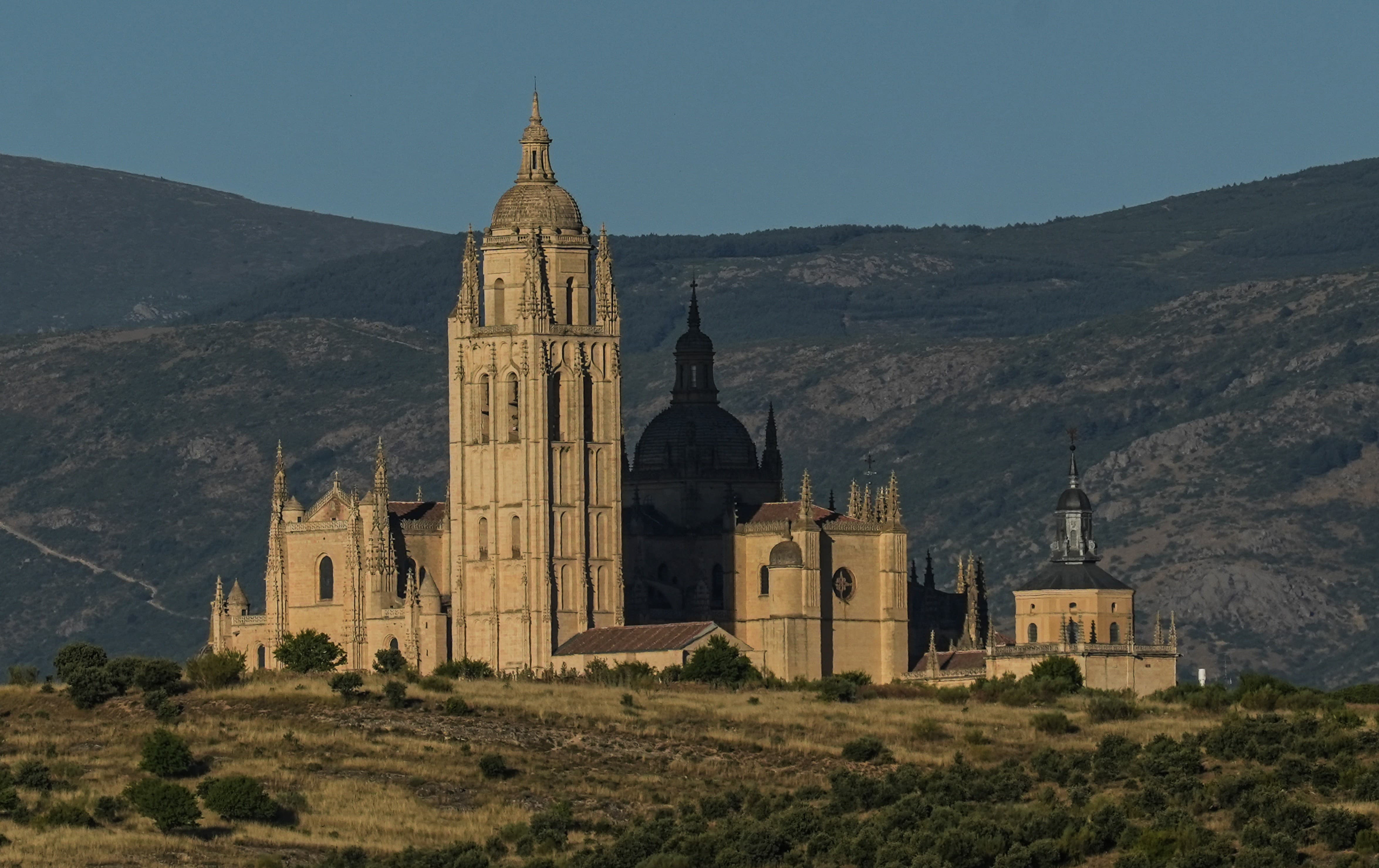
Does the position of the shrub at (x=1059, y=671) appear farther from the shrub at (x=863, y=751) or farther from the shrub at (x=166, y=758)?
the shrub at (x=166, y=758)

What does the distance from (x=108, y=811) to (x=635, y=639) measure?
1779 inches

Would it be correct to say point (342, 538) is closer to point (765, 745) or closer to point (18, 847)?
point (765, 745)

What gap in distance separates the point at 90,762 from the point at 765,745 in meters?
17.1

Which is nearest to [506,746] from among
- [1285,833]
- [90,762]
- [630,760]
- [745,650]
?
[630,760]

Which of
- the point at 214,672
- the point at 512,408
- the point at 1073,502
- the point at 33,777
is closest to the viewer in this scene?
the point at 33,777

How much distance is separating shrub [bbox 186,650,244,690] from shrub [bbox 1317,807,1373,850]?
36468mm

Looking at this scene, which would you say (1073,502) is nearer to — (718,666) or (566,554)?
(566,554)

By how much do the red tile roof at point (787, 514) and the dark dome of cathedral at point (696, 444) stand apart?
3808 millimetres

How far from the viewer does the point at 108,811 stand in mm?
86875

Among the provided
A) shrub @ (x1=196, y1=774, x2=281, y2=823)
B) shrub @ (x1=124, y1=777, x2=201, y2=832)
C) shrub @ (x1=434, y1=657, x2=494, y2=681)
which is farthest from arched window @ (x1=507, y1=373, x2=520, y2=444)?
shrub @ (x1=124, y1=777, x2=201, y2=832)

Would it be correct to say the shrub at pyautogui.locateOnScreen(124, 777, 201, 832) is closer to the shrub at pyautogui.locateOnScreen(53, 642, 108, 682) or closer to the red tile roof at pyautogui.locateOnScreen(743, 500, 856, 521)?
the shrub at pyautogui.locateOnScreen(53, 642, 108, 682)

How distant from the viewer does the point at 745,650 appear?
13238 centimetres

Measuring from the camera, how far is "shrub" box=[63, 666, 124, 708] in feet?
335

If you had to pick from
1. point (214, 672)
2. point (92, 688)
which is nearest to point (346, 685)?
point (214, 672)
